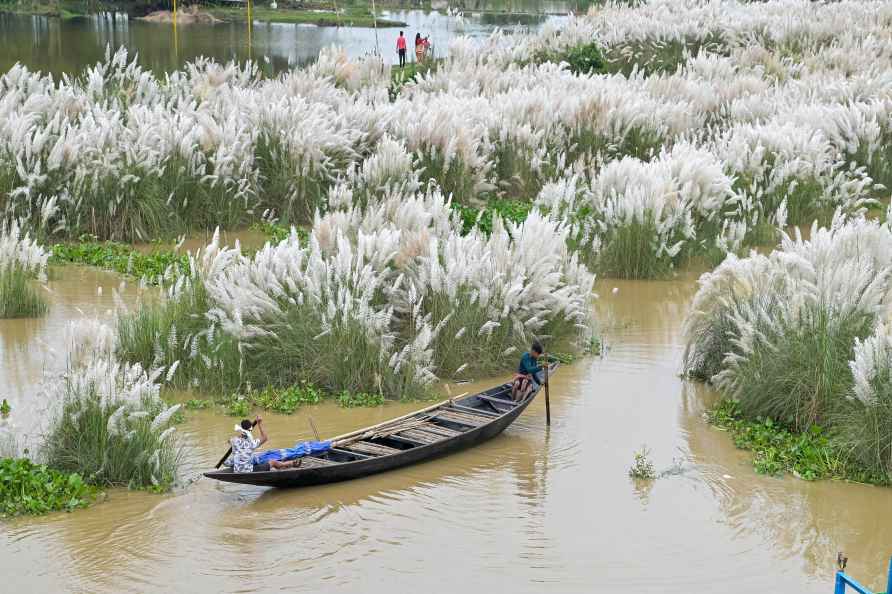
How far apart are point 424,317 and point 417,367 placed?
2.57 feet

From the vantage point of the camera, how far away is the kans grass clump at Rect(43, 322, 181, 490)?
8.96 m

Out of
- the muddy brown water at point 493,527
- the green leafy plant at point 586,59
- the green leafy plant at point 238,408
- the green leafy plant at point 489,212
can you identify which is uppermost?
the green leafy plant at point 586,59

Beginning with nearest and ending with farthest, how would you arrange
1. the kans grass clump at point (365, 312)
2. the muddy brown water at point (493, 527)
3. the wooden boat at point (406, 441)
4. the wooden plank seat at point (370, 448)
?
the muddy brown water at point (493, 527)
the wooden boat at point (406, 441)
the wooden plank seat at point (370, 448)
the kans grass clump at point (365, 312)

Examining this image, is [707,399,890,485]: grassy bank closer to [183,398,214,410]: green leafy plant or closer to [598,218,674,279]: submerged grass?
[183,398,214,410]: green leafy plant

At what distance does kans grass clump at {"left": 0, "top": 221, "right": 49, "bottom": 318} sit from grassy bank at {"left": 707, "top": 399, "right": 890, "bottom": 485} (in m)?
7.16

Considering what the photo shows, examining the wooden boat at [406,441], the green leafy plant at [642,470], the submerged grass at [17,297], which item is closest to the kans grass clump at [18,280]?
the submerged grass at [17,297]

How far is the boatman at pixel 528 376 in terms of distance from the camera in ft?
35.0

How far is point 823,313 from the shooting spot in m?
10.5

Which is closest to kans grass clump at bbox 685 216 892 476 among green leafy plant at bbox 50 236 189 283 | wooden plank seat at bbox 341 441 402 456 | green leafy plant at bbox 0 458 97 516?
wooden plank seat at bbox 341 441 402 456

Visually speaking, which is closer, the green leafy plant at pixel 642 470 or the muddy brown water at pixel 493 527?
the muddy brown water at pixel 493 527

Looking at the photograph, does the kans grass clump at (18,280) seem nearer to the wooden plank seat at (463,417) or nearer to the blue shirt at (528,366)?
the wooden plank seat at (463,417)

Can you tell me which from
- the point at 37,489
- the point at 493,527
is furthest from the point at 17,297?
the point at 493,527

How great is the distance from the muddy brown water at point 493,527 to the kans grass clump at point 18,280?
2638 mm

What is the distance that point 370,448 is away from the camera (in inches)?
373
